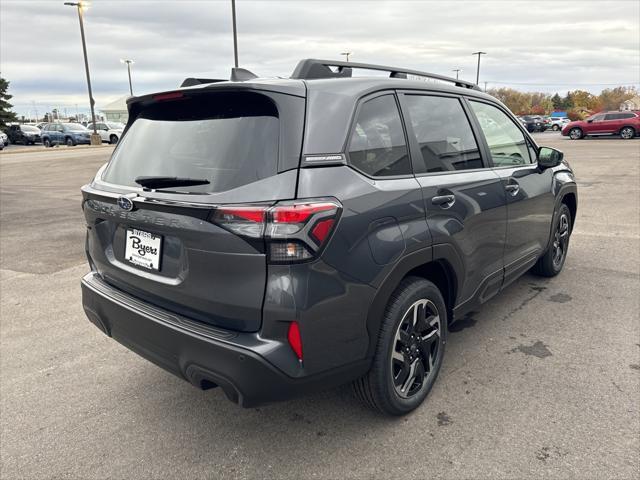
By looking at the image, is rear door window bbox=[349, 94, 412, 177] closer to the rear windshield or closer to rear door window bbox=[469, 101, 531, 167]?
the rear windshield

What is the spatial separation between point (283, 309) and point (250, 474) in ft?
2.94

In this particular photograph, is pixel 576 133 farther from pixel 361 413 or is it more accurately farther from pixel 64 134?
pixel 64 134

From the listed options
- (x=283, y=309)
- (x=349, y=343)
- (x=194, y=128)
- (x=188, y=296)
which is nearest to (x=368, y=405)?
(x=349, y=343)

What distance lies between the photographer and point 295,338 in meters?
2.11

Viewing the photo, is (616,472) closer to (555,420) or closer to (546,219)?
(555,420)

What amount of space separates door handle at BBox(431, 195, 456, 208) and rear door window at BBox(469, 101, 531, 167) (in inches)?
32.8

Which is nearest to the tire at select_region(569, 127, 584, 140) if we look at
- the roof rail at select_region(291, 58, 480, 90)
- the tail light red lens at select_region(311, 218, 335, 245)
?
the roof rail at select_region(291, 58, 480, 90)

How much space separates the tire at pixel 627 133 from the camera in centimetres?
2809

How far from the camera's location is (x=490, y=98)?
3838mm

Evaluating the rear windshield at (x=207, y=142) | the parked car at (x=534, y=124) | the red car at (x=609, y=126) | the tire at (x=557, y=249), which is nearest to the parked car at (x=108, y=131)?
the red car at (x=609, y=126)

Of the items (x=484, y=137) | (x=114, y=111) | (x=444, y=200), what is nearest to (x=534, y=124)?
(x=484, y=137)

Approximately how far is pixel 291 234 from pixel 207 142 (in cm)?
70

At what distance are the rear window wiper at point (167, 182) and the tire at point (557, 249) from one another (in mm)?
3548

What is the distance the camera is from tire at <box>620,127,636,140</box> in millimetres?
28094
